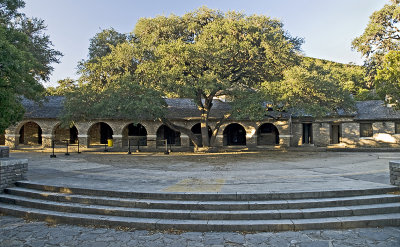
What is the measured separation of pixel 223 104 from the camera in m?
25.8

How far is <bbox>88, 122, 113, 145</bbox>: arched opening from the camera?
25.7 meters

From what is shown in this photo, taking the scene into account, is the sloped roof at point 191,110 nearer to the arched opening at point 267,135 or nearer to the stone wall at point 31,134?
the arched opening at point 267,135

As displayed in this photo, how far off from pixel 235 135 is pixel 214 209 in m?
20.4

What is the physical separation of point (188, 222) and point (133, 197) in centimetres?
184

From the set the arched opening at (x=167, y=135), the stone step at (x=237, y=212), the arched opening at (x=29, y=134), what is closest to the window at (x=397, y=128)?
the arched opening at (x=167, y=135)

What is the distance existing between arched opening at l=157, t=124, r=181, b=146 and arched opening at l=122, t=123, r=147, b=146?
1437mm

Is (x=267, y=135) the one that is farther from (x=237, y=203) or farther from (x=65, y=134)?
(x=237, y=203)

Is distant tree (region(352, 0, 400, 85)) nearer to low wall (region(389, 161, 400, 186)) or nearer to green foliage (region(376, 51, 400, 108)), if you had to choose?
green foliage (region(376, 51, 400, 108))

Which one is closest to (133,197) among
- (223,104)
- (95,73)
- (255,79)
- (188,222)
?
(188,222)

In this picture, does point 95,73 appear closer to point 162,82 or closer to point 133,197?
point 162,82

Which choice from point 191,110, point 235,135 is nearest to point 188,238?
point 191,110

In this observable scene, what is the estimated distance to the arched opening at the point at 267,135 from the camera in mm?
25469

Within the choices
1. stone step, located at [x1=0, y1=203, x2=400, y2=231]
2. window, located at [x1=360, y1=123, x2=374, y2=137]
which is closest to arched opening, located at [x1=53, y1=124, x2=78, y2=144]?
stone step, located at [x1=0, y1=203, x2=400, y2=231]

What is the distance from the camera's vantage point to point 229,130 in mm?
26109
